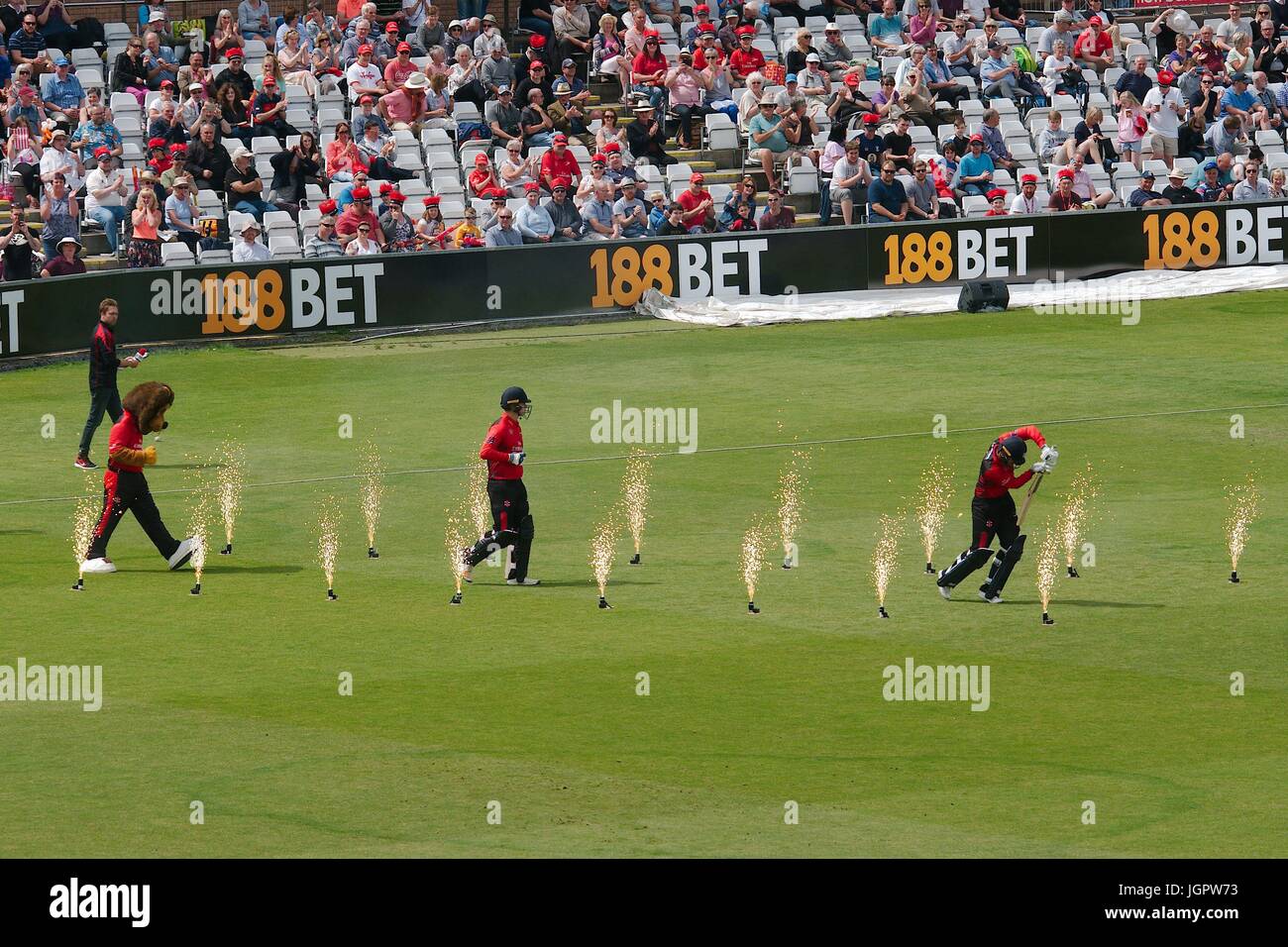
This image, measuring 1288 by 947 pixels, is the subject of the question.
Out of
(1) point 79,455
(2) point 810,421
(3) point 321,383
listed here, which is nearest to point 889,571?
(2) point 810,421

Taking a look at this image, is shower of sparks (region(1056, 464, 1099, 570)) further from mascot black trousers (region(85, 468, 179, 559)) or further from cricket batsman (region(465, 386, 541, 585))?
mascot black trousers (region(85, 468, 179, 559))

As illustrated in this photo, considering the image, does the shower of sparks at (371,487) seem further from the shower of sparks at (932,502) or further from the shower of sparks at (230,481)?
the shower of sparks at (932,502)

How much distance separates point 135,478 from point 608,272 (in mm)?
15724

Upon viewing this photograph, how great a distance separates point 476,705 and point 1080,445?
11.2m

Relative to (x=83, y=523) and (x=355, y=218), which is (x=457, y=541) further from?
(x=355, y=218)

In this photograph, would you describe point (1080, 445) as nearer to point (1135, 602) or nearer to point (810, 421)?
point (810, 421)

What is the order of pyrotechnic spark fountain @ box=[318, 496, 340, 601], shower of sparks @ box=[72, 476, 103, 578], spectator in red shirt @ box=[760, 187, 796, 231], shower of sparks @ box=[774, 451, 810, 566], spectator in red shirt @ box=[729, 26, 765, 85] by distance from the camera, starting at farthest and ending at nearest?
spectator in red shirt @ box=[729, 26, 765, 85], spectator in red shirt @ box=[760, 187, 796, 231], shower of sparks @ box=[774, 451, 810, 566], shower of sparks @ box=[72, 476, 103, 578], pyrotechnic spark fountain @ box=[318, 496, 340, 601]

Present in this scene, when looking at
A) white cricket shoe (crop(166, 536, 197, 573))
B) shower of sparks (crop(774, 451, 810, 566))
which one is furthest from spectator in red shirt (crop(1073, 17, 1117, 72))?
white cricket shoe (crop(166, 536, 197, 573))

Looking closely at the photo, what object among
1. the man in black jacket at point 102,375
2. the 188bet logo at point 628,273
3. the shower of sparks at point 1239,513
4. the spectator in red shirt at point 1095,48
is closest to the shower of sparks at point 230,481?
the man in black jacket at point 102,375

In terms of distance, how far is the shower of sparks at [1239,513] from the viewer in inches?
754

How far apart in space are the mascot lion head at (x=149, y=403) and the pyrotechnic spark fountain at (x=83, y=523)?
1279 millimetres

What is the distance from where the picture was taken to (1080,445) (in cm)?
2394

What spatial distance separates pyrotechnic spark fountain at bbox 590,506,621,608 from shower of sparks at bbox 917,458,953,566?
2.95 metres

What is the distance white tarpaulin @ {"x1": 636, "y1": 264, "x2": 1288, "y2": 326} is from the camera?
33.4 meters
